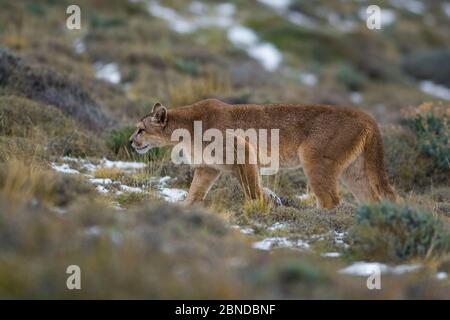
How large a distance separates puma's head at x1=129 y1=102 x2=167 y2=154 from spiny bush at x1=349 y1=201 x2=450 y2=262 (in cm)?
344

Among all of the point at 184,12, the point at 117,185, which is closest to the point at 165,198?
the point at 117,185

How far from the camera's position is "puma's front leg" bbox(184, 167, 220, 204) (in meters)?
9.67

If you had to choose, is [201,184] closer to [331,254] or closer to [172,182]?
[172,182]

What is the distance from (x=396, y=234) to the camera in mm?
7617

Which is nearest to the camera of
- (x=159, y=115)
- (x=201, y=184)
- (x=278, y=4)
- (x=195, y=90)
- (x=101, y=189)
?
(x=101, y=189)

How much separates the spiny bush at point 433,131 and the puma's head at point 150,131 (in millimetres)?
5092

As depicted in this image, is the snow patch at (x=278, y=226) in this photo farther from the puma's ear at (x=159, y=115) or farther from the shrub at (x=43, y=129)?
the shrub at (x=43, y=129)

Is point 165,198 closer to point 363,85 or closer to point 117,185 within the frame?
point 117,185

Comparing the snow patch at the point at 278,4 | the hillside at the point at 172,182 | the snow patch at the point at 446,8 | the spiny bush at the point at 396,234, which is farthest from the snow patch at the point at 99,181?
the snow patch at the point at 446,8

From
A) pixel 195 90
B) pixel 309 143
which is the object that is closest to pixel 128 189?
pixel 309 143

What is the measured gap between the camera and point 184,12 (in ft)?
104

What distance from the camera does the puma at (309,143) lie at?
30.6 ft

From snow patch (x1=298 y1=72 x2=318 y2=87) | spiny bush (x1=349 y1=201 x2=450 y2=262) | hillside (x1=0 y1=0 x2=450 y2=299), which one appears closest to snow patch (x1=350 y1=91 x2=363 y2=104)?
hillside (x1=0 y1=0 x2=450 y2=299)

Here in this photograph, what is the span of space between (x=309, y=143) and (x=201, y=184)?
159 cm
